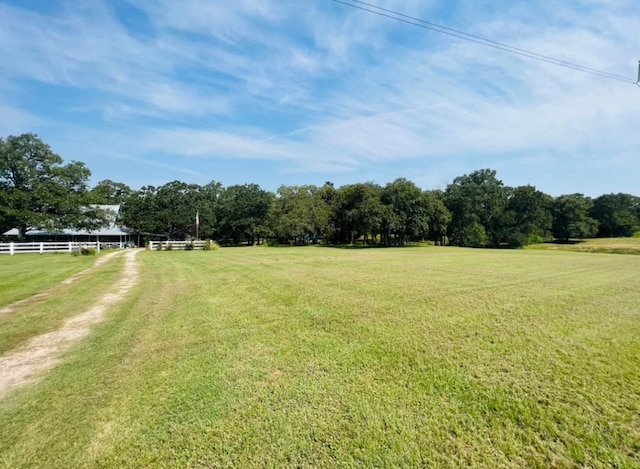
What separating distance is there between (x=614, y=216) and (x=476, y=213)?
36021 millimetres

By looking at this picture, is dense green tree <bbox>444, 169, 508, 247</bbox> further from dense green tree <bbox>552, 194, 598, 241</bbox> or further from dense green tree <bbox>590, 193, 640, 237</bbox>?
dense green tree <bbox>590, 193, 640, 237</bbox>

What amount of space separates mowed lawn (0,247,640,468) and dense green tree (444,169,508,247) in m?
45.8

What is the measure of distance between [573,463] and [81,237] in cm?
5023

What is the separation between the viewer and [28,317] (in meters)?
5.86

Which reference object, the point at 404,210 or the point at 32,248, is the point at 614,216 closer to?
the point at 404,210

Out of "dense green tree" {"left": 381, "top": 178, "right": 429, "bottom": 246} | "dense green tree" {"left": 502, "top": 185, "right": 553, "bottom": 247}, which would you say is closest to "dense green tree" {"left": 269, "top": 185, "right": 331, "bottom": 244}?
"dense green tree" {"left": 381, "top": 178, "right": 429, "bottom": 246}

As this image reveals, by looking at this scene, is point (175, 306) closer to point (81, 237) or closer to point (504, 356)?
point (504, 356)

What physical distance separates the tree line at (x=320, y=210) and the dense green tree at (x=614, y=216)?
0.17 metres

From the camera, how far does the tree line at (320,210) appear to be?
3138 centimetres

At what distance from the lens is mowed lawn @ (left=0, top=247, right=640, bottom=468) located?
231 cm

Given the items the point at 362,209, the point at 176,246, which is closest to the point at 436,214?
the point at 362,209

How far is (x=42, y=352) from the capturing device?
4.23m

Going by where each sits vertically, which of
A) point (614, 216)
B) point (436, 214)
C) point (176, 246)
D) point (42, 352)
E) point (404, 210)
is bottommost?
point (42, 352)

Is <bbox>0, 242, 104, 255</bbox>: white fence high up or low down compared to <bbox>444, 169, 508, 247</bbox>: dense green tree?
down
